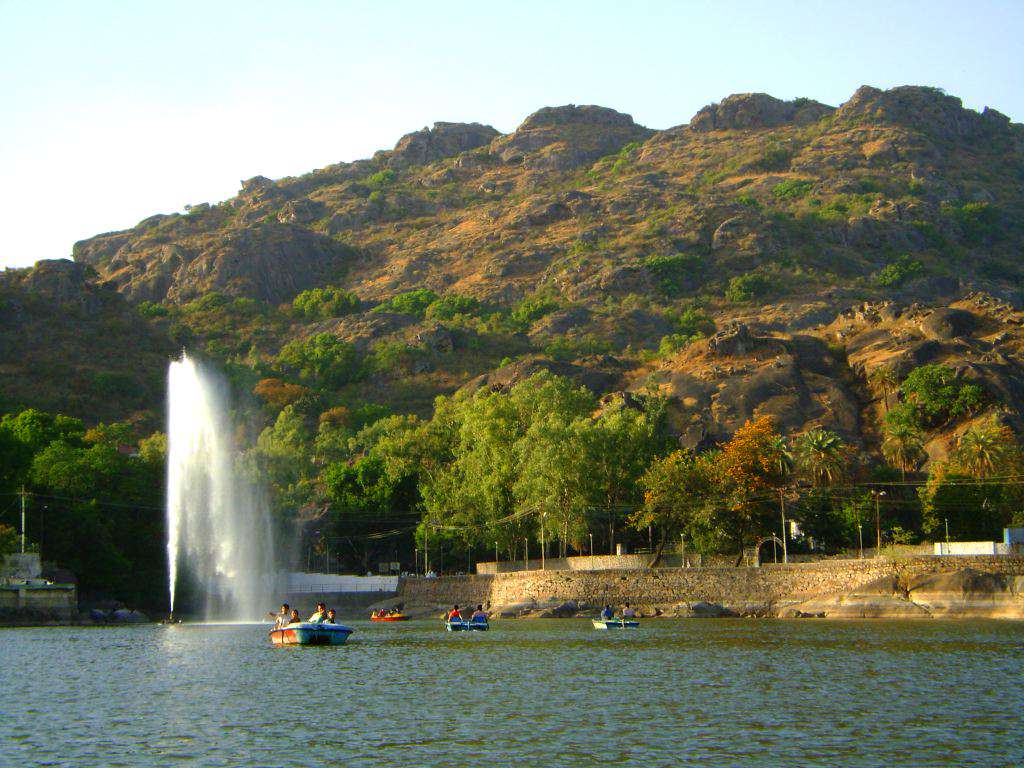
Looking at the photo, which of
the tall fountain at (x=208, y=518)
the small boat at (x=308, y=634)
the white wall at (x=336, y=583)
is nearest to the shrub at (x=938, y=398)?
the white wall at (x=336, y=583)

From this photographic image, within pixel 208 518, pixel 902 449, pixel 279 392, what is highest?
pixel 279 392

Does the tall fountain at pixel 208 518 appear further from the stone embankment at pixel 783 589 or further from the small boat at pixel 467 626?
the small boat at pixel 467 626

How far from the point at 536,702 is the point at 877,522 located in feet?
183

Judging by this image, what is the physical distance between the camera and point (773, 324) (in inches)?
Result: 7589

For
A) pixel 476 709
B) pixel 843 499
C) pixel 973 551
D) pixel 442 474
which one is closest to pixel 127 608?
pixel 442 474

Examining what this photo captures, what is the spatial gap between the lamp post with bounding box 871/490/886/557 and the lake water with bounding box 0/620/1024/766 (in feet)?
66.6

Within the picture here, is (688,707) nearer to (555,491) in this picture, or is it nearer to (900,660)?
(900,660)

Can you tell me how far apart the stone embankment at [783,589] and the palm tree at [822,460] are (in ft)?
43.3

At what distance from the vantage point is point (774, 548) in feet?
307

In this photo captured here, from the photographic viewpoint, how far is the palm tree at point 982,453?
9281cm

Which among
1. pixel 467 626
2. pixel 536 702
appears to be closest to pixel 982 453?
pixel 467 626

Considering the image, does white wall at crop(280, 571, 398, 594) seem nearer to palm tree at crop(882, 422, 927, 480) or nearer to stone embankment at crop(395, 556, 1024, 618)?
stone embankment at crop(395, 556, 1024, 618)

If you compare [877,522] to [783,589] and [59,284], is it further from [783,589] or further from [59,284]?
[59,284]

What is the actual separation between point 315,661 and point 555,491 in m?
39.2
